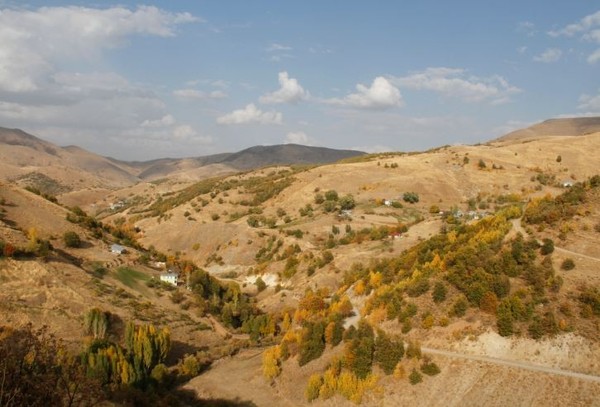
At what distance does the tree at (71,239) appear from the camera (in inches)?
1827

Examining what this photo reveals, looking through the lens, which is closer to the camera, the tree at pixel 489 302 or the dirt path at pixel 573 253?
the tree at pixel 489 302

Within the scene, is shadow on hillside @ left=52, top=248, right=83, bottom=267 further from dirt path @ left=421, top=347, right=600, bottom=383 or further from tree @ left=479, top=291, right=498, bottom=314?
tree @ left=479, top=291, right=498, bottom=314

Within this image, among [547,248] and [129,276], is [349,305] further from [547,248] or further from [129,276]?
[129,276]

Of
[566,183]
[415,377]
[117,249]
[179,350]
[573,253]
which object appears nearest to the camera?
[415,377]

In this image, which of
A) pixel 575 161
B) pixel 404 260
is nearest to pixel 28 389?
pixel 404 260

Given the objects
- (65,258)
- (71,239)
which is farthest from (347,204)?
(65,258)

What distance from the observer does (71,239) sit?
153ft

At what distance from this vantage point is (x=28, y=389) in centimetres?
1441

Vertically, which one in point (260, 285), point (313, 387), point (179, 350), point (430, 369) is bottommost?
point (179, 350)

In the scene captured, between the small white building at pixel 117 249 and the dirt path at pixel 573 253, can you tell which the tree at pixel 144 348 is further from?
the dirt path at pixel 573 253

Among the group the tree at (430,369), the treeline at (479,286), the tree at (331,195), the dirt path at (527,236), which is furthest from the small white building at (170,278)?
the tree at (331,195)

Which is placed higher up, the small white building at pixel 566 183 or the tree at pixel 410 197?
the small white building at pixel 566 183

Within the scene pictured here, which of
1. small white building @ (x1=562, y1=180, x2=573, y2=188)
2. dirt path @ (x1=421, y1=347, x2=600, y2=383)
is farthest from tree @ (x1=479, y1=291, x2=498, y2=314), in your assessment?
small white building @ (x1=562, y1=180, x2=573, y2=188)

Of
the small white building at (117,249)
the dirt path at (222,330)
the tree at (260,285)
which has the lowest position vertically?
the dirt path at (222,330)
